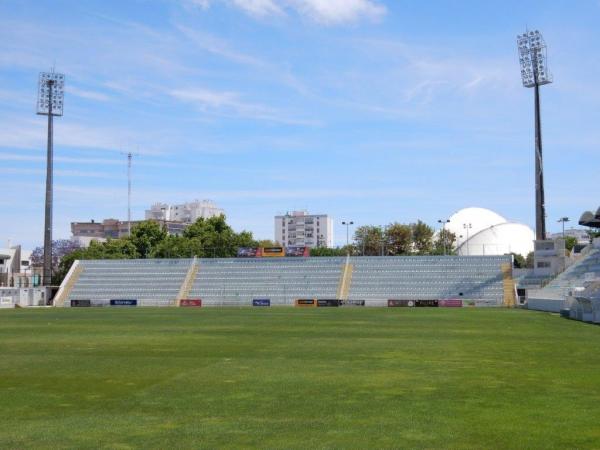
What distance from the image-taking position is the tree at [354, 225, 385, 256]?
123375 mm

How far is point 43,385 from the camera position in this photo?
47.3ft

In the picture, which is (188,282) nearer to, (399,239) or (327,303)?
(327,303)

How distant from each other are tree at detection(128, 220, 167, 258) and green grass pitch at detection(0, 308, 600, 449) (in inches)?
3167

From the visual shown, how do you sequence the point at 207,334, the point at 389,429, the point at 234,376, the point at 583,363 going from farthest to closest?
the point at 207,334, the point at 583,363, the point at 234,376, the point at 389,429

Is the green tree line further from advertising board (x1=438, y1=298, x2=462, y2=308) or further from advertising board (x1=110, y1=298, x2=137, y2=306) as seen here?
advertising board (x1=438, y1=298, x2=462, y2=308)

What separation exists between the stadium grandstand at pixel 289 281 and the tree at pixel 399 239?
1751 inches

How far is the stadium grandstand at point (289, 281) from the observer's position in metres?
69.2

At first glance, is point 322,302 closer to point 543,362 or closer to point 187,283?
point 187,283

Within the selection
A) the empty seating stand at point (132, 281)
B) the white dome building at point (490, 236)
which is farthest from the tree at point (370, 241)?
the empty seating stand at point (132, 281)

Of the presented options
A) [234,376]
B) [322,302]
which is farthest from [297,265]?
[234,376]

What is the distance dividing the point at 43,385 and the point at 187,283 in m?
62.7

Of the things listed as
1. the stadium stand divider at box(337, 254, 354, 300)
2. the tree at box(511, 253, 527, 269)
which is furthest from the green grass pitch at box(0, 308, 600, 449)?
the tree at box(511, 253, 527, 269)

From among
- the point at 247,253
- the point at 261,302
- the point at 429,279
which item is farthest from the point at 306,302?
the point at 247,253

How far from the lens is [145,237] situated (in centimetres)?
10438
